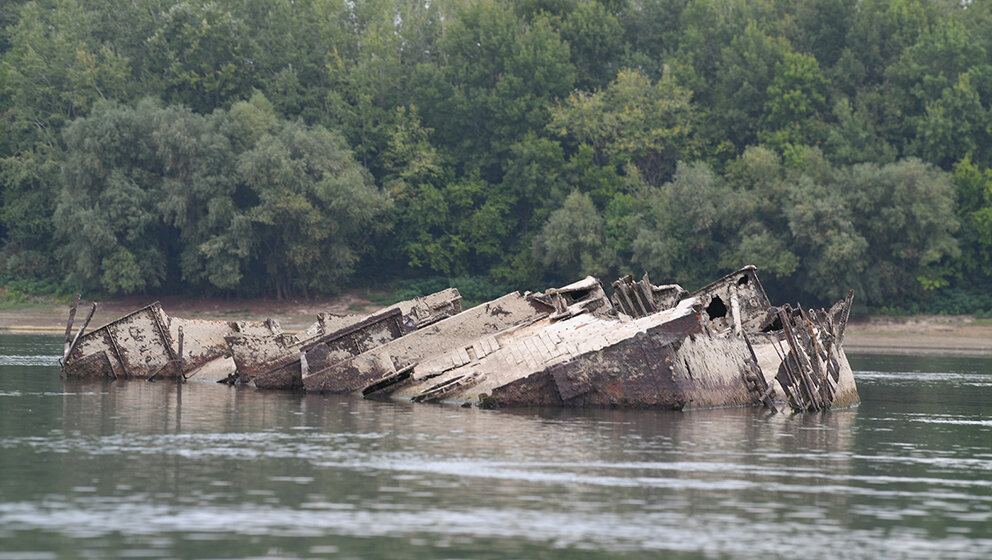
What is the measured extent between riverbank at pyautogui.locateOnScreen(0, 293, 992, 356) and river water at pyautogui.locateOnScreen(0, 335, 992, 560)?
3866 cm

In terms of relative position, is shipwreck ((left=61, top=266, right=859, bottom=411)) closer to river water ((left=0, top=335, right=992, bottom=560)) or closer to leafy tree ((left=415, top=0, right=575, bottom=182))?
river water ((left=0, top=335, right=992, bottom=560))

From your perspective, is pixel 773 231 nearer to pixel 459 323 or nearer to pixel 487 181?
pixel 487 181

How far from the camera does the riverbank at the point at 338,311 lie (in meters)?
71.3

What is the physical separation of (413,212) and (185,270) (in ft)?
45.8

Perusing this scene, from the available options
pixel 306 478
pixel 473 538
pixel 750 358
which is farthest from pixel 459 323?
pixel 473 538

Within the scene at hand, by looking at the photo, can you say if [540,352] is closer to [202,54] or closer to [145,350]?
[145,350]

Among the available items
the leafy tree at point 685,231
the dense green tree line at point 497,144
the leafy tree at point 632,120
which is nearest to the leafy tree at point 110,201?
the dense green tree line at point 497,144

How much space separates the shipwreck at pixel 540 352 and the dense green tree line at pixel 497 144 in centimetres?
3759

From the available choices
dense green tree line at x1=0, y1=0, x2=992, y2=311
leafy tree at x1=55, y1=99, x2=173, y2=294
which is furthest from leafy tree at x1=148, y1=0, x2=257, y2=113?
leafy tree at x1=55, y1=99, x2=173, y2=294

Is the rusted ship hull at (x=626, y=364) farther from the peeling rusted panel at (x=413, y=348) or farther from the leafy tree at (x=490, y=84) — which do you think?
the leafy tree at (x=490, y=84)

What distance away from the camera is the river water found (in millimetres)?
16672

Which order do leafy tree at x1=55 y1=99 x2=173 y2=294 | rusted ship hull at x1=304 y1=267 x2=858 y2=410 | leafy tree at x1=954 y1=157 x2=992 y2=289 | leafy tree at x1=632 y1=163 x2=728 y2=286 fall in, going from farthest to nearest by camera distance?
leafy tree at x1=55 y1=99 x2=173 y2=294 < leafy tree at x1=632 y1=163 x2=728 y2=286 < leafy tree at x1=954 y1=157 x2=992 y2=289 < rusted ship hull at x1=304 y1=267 x2=858 y2=410

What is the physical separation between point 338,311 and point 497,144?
14.6m

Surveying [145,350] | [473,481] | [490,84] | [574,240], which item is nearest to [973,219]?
[574,240]
